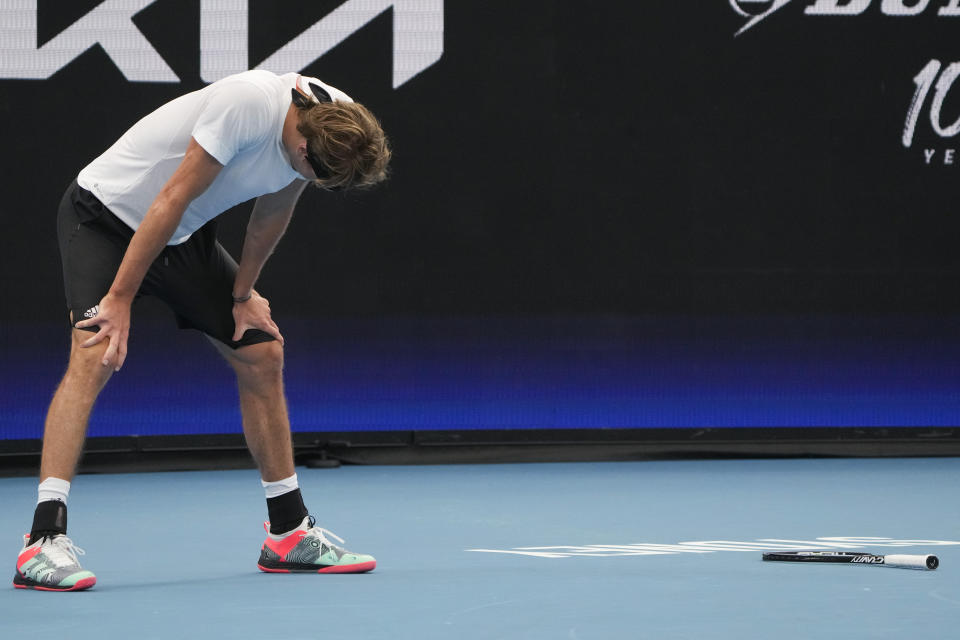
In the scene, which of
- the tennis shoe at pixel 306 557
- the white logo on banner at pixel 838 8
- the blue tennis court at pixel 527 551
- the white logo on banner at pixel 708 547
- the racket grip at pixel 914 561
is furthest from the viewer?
the white logo on banner at pixel 838 8

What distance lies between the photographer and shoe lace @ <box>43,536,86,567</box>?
3201 millimetres

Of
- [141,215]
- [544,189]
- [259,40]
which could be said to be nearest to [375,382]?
[544,189]

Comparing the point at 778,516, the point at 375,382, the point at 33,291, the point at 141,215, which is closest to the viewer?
the point at 141,215

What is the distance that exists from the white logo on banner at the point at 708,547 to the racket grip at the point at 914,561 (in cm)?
45

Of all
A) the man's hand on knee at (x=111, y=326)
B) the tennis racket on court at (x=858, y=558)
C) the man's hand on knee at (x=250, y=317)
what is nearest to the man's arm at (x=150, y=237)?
the man's hand on knee at (x=111, y=326)

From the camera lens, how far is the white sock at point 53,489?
3.26 m

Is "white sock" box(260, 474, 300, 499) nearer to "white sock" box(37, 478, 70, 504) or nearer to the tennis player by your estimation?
the tennis player

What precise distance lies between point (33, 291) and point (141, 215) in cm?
238

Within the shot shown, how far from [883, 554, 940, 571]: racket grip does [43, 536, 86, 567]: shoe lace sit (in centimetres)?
187

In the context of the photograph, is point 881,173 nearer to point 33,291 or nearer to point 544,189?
point 544,189

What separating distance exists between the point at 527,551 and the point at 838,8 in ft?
10.7

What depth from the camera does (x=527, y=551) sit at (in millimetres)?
3924

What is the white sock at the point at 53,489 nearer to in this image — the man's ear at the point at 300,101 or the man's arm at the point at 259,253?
the man's arm at the point at 259,253

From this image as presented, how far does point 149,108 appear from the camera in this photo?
5.70 meters
